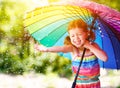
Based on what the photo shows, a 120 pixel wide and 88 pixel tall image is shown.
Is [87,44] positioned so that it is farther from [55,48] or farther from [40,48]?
[40,48]

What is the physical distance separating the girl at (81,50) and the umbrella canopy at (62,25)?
0.03 m

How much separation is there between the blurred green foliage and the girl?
0.08 meters

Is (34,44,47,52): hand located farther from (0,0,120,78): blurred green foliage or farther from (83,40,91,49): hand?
(83,40,91,49): hand

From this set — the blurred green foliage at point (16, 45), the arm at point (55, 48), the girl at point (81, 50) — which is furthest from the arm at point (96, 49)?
the blurred green foliage at point (16, 45)

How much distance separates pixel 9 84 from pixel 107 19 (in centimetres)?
78

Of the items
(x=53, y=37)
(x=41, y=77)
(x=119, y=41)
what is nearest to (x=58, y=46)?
(x=53, y=37)

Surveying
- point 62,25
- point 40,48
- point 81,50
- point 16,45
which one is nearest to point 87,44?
point 81,50

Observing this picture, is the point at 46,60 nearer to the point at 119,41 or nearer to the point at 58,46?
the point at 58,46

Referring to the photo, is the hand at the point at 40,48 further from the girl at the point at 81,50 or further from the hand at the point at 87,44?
the hand at the point at 87,44

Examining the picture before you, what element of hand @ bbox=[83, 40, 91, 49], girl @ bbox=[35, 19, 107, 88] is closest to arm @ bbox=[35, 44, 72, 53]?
girl @ bbox=[35, 19, 107, 88]

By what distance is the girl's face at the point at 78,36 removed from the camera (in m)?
2.55

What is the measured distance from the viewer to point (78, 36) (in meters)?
2.56

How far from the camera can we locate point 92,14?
2.42 meters

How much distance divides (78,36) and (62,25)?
5.2 inches
